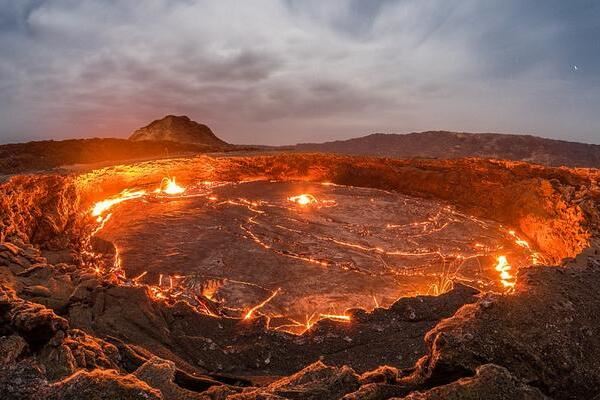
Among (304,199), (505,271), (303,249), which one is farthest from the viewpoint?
(304,199)

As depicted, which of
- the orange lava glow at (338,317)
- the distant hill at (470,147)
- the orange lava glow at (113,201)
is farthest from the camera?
the distant hill at (470,147)

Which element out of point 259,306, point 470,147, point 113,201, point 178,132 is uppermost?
point 178,132

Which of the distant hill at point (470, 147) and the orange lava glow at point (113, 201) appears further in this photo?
the distant hill at point (470, 147)

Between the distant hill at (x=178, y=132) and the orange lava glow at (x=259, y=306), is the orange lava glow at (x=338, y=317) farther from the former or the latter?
the distant hill at (x=178, y=132)

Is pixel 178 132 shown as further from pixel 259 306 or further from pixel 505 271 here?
pixel 505 271

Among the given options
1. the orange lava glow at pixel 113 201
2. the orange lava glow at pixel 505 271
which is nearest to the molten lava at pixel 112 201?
the orange lava glow at pixel 113 201

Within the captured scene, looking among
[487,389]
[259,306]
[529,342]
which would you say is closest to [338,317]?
[259,306]

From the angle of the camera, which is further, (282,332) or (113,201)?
(113,201)
